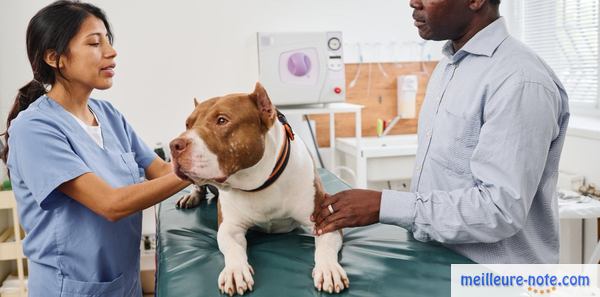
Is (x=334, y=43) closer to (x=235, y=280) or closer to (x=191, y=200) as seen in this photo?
(x=191, y=200)

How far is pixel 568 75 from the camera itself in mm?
3346

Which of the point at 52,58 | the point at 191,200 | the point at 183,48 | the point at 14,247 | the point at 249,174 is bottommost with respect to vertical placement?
→ the point at 14,247

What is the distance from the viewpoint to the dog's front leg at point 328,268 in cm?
104

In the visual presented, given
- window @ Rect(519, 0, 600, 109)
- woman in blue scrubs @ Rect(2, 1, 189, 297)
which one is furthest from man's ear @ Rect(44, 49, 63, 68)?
window @ Rect(519, 0, 600, 109)

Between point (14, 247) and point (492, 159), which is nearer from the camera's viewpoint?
point (492, 159)

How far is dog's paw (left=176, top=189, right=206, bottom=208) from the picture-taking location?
1.80 m

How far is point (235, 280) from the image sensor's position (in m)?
1.06

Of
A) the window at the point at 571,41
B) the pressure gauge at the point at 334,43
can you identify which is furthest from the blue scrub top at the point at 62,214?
the window at the point at 571,41

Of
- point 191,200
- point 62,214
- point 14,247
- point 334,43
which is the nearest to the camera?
point 62,214

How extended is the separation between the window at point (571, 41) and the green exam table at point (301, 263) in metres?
2.37

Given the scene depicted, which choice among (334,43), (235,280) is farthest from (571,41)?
(235,280)

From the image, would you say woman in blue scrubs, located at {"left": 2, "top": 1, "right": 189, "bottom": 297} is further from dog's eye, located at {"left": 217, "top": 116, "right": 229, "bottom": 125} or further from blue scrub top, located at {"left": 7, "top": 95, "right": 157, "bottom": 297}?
dog's eye, located at {"left": 217, "top": 116, "right": 229, "bottom": 125}

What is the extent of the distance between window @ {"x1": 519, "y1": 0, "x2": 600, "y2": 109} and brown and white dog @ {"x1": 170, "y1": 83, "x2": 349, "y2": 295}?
2446mm

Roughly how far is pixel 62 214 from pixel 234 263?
55 centimetres
